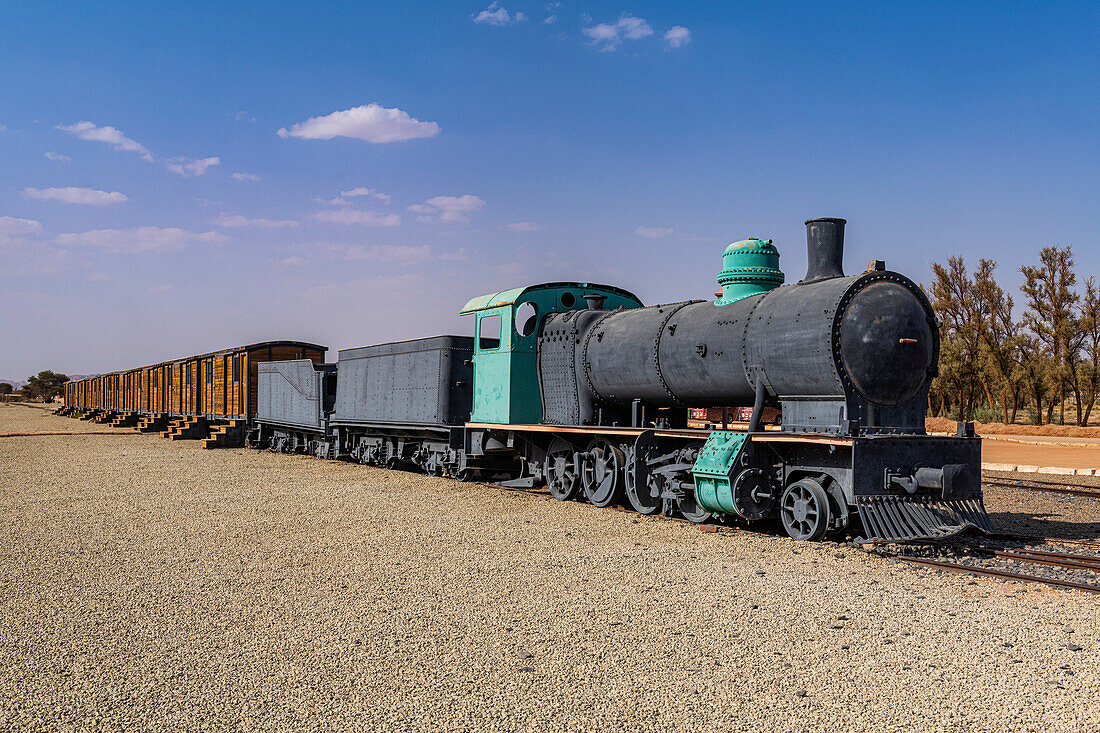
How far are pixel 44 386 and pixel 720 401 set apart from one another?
3922 inches

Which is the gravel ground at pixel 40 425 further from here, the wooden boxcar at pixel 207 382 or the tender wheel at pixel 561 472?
the tender wheel at pixel 561 472

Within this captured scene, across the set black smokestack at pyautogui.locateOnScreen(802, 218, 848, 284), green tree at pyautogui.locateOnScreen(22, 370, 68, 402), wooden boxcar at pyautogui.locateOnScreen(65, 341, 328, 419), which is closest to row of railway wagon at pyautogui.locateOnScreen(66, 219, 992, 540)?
black smokestack at pyautogui.locateOnScreen(802, 218, 848, 284)

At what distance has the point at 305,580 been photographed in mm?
7055

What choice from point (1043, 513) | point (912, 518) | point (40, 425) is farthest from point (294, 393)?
point (40, 425)

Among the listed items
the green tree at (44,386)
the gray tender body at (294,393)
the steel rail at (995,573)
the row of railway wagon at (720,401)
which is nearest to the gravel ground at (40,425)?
the gray tender body at (294,393)

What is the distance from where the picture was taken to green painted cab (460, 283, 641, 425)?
13.0m

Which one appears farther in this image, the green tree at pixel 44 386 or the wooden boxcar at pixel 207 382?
the green tree at pixel 44 386

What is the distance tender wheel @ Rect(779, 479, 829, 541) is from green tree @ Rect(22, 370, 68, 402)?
319ft

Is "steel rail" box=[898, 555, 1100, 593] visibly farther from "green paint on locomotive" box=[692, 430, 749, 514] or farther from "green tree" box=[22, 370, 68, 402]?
"green tree" box=[22, 370, 68, 402]

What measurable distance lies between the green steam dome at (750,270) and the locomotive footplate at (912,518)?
307cm

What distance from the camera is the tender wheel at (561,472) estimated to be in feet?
40.1

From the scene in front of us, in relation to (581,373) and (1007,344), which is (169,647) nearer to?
(581,373)

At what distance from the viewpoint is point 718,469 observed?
9.01 metres

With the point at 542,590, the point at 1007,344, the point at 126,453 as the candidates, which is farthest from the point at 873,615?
the point at 1007,344
